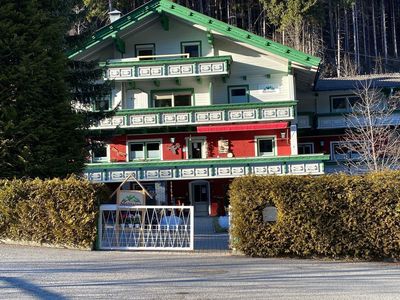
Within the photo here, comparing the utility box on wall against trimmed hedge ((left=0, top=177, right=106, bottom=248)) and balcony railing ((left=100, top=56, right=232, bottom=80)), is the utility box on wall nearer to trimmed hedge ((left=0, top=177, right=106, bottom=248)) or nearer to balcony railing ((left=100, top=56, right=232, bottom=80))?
trimmed hedge ((left=0, top=177, right=106, bottom=248))

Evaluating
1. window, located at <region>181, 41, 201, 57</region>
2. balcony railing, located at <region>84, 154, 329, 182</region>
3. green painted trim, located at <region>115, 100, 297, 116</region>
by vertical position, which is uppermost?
window, located at <region>181, 41, 201, 57</region>

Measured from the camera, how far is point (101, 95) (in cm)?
2183

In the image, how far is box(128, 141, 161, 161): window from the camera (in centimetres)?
3372

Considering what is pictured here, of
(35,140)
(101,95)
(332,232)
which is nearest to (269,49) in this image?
(101,95)

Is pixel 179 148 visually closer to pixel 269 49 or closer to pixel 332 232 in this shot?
pixel 269 49

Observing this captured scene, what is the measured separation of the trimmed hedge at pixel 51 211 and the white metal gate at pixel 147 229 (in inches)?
16.6

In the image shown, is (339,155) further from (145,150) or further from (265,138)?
(145,150)

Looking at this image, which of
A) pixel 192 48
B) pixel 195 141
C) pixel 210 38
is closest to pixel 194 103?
pixel 195 141

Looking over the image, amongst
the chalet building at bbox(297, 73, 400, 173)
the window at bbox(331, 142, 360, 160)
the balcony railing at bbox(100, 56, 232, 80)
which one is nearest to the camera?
the balcony railing at bbox(100, 56, 232, 80)

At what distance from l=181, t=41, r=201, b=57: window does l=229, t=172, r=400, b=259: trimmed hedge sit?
22019 mm

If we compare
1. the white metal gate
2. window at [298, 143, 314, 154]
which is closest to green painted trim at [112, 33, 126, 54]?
→ window at [298, 143, 314, 154]

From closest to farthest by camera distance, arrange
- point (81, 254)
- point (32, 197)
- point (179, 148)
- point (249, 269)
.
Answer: point (249, 269) → point (81, 254) → point (32, 197) → point (179, 148)

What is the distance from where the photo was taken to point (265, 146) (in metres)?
33.1

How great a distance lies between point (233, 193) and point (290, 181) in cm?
142
